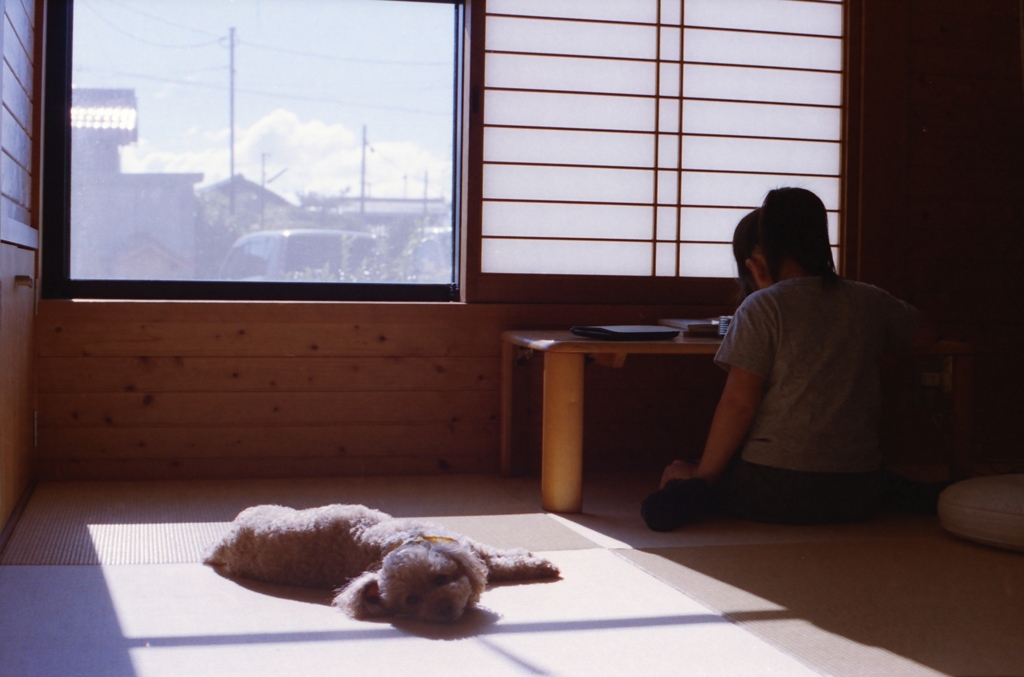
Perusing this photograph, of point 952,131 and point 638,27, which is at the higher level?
point 638,27

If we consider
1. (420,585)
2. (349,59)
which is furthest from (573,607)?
(349,59)

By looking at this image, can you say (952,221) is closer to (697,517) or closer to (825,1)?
(825,1)

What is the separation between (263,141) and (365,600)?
210 cm

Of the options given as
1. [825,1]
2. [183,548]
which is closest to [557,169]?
[825,1]

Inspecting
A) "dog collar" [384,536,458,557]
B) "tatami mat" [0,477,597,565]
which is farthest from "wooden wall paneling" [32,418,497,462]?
"dog collar" [384,536,458,557]

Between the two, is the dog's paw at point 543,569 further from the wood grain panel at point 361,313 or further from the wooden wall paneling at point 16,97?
the wooden wall paneling at point 16,97

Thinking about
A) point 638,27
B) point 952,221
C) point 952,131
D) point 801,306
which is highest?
point 638,27

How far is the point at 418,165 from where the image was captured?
362cm

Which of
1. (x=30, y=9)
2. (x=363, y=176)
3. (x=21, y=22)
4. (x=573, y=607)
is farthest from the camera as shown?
(x=363, y=176)

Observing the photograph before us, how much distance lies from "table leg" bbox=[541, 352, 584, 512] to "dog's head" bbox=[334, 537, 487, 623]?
102 cm

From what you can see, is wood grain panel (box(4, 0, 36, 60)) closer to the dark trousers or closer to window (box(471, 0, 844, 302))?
window (box(471, 0, 844, 302))

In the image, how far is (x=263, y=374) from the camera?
3.35 m

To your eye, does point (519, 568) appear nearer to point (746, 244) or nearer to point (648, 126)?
point (746, 244)

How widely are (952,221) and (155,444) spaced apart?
9.88 ft
